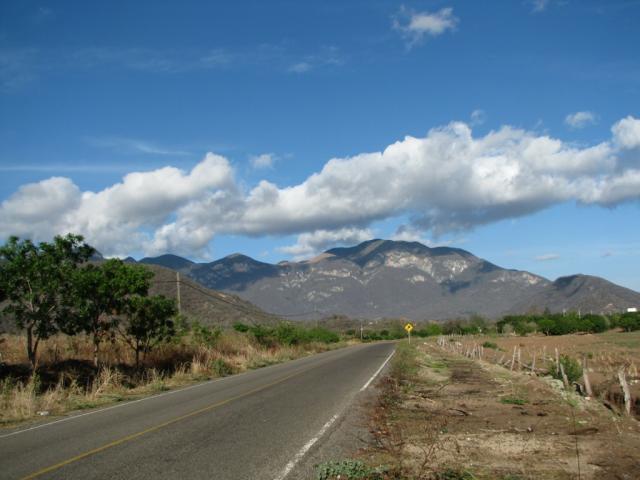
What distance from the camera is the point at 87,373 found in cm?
2369

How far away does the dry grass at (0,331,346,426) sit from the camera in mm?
16125

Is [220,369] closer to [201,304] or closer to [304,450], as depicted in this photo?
[304,450]

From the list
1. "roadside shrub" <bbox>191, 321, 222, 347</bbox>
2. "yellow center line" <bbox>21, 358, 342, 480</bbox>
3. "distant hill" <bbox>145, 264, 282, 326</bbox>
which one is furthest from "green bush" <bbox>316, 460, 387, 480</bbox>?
"distant hill" <bbox>145, 264, 282, 326</bbox>

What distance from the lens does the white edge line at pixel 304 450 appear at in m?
7.70

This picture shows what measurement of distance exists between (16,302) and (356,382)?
11.9m

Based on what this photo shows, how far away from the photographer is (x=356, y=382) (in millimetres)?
20359

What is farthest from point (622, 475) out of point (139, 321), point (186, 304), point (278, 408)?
point (186, 304)

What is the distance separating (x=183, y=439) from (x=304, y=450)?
2.37 metres

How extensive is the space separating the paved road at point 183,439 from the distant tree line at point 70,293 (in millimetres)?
5914

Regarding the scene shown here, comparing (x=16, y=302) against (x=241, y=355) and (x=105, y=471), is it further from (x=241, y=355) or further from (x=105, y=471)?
(x=241, y=355)

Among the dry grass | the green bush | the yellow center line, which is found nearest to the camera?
the green bush

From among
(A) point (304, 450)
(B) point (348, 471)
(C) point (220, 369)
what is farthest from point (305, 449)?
(C) point (220, 369)

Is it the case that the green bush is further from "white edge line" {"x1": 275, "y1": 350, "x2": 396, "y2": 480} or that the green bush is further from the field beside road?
the field beside road

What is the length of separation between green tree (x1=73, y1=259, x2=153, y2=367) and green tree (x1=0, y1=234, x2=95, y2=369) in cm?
54
